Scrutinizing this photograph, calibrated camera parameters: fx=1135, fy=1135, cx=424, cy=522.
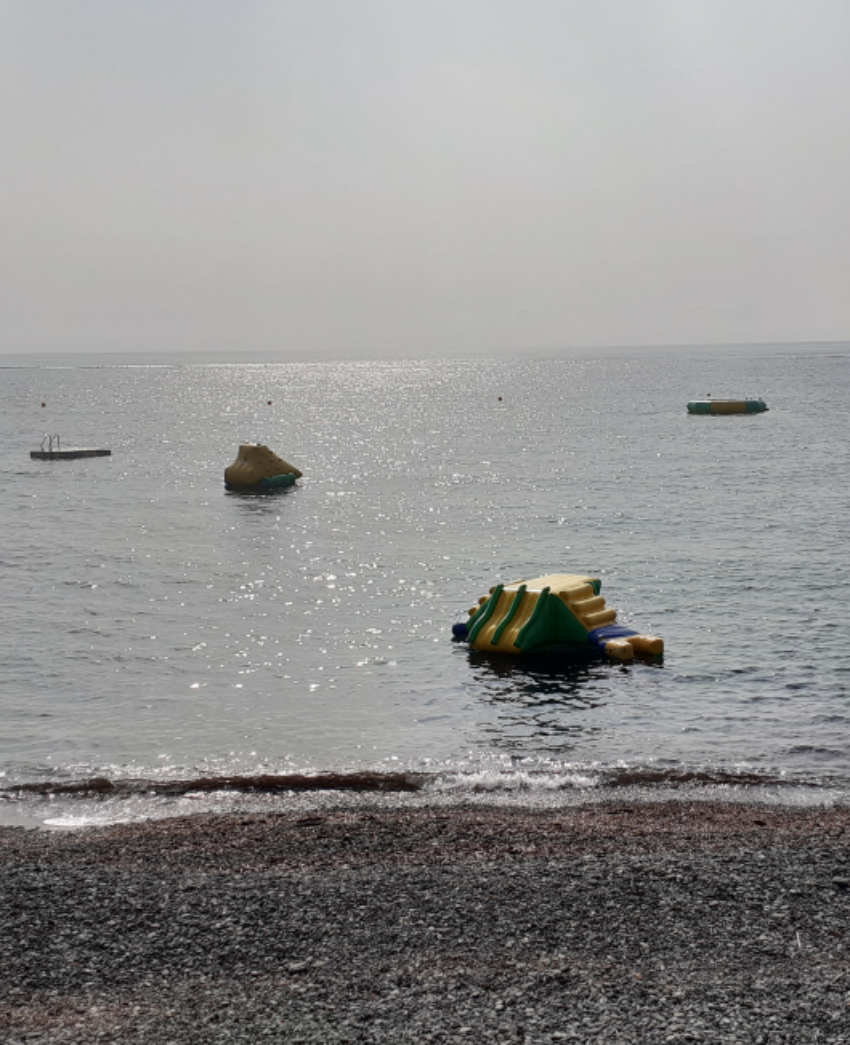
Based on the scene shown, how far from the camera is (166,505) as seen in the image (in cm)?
5728

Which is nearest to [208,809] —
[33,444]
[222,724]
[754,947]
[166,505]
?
[222,724]

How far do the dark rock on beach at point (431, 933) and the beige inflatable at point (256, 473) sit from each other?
45.0 metres

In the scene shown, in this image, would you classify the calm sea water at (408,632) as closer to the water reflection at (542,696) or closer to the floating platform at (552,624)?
the water reflection at (542,696)

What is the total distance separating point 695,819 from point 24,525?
40250mm

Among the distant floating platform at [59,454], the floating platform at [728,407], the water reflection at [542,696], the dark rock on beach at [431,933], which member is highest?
the floating platform at [728,407]

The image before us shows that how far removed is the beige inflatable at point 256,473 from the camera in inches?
2404

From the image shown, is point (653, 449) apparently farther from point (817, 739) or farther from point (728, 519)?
point (817, 739)

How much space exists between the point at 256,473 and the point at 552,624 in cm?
3682

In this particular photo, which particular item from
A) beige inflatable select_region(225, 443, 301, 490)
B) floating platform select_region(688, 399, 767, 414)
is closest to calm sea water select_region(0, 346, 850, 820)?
beige inflatable select_region(225, 443, 301, 490)

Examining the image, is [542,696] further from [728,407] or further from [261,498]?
[728,407]

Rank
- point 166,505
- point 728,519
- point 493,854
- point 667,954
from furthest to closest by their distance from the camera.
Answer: point 166,505
point 728,519
point 493,854
point 667,954

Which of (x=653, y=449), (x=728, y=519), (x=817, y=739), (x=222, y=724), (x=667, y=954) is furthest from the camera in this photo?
(x=653, y=449)

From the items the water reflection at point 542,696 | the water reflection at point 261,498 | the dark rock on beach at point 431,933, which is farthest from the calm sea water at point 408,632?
the dark rock on beach at point 431,933

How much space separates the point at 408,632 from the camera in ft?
97.6
